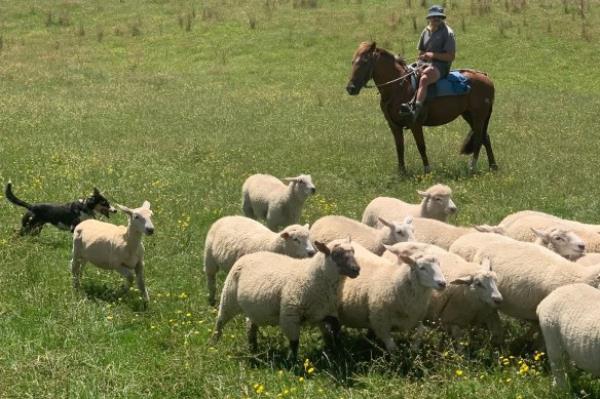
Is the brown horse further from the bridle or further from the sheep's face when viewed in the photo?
the sheep's face

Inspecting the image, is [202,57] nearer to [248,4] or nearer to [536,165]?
[248,4]

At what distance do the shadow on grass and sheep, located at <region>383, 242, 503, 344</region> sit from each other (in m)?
2.98

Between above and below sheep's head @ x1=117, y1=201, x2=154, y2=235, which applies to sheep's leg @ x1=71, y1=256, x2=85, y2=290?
below

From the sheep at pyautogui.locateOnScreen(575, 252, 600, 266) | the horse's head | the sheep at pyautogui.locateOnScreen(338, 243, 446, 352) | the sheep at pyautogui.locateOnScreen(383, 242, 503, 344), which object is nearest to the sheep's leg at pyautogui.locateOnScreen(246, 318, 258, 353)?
the sheep at pyautogui.locateOnScreen(338, 243, 446, 352)

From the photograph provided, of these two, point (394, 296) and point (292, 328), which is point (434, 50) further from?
point (292, 328)

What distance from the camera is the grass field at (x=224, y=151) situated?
6.84 m

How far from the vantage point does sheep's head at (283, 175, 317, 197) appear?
1120 centimetres

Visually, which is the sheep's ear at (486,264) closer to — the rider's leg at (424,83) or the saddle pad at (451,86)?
the rider's leg at (424,83)

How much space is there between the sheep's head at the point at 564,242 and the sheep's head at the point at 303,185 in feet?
11.1

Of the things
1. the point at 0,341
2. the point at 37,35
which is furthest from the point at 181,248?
the point at 37,35

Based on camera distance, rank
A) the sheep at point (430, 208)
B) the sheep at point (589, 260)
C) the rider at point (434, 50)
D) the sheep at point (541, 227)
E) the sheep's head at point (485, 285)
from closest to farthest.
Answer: the sheep's head at point (485, 285), the sheep at point (589, 260), the sheep at point (541, 227), the sheep at point (430, 208), the rider at point (434, 50)

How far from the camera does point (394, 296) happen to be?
24.1 ft

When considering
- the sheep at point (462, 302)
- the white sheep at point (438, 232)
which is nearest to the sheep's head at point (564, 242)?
the white sheep at point (438, 232)

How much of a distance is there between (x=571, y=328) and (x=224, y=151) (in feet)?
39.4
